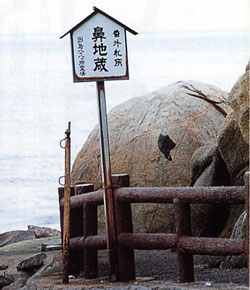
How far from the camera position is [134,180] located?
7.69 metres

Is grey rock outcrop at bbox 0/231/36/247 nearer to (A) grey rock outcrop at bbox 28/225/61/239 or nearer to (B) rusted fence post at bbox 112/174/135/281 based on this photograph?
(A) grey rock outcrop at bbox 28/225/61/239

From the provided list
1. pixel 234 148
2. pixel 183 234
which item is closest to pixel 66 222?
pixel 183 234

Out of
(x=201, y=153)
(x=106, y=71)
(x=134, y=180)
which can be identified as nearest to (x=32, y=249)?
(x=134, y=180)

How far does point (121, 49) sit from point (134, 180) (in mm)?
2905

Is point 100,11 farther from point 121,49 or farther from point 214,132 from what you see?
point 214,132

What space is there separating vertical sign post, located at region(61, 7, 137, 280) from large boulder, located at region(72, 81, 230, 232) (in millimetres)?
2417

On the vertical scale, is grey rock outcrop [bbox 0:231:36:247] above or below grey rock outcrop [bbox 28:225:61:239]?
above

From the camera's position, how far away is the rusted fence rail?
4520 millimetres

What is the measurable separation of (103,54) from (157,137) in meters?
2.84

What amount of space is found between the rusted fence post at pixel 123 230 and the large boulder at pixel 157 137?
2321 mm

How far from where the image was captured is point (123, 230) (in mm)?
5051

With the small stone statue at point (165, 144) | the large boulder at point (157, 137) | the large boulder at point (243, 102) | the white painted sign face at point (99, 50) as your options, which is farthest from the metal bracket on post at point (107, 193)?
the small stone statue at point (165, 144)

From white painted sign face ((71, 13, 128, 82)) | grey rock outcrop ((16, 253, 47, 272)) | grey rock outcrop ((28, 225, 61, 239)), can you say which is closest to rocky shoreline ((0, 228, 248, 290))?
grey rock outcrop ((16, 253, 47, 272))

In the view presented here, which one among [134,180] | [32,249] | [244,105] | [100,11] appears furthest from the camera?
[134,180]
